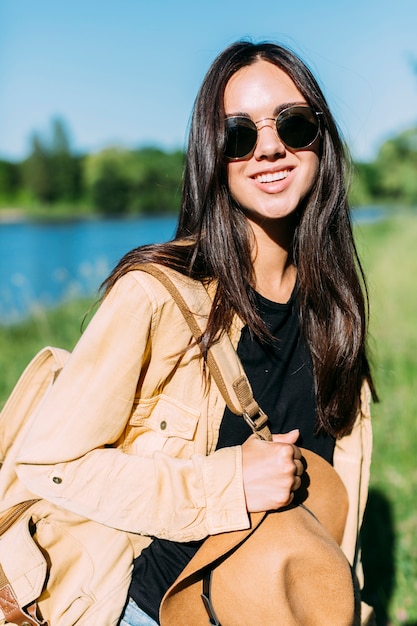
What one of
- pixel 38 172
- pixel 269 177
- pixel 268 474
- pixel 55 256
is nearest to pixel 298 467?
pixel 268 474

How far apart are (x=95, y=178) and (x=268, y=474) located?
53.2 m

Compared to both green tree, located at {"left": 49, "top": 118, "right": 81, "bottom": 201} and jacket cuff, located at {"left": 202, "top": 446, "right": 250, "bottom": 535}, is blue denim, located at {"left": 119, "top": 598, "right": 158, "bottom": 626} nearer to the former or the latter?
jacket cuff, located at {"left": 202, "top": 446, "right": 250, "bottom": 535}


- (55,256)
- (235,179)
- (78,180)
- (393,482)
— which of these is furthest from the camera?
(78,180)

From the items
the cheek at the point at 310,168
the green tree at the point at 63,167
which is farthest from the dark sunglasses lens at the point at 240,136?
the green tree at the point at 63,167

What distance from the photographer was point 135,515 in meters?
1.61

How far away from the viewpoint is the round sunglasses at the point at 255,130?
189 cm

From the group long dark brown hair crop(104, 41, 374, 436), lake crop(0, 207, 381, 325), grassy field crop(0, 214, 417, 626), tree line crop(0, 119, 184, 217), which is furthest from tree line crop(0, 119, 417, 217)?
long dark brown hair crop(104, 41, 374, 436)

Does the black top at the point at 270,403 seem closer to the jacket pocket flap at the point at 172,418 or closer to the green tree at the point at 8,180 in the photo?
the jacket pocket flap at the point at 172,418

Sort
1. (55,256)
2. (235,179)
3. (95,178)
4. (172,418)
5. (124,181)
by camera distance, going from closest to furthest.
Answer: (172,418) → (235,179) → (55,256) → (124,181) → (95,178)

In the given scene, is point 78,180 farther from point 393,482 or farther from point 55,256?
point 393,482

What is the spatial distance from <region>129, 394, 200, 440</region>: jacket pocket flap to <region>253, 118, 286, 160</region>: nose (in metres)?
0.74

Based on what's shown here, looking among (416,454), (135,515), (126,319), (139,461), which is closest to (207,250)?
(126,319)

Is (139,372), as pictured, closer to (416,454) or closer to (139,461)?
(139,461)

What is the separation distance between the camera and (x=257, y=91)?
6.26 feet
